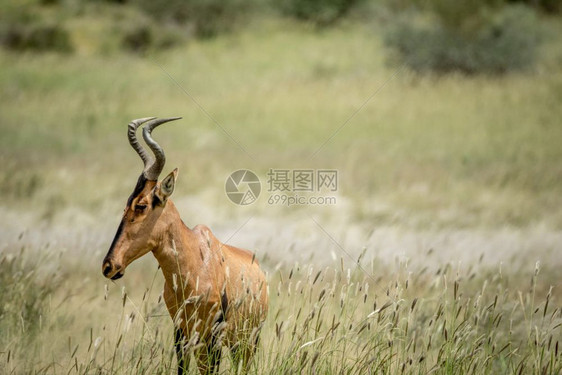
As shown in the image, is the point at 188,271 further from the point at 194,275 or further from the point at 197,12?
the point at 197,12

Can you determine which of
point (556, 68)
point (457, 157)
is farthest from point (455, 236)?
point (556, 68)

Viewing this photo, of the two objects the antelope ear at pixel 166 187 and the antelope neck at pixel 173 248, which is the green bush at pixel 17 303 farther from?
the antelope ear at pixel 166 187

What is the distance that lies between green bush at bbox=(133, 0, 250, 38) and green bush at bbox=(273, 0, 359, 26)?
4300 millimetres

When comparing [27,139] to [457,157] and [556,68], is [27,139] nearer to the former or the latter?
[457,157]

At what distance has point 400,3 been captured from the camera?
120 feet

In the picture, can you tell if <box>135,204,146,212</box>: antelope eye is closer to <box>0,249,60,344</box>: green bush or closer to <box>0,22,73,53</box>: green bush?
<box>0,249,60,344</box>: green bush

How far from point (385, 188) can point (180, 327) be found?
10573mm

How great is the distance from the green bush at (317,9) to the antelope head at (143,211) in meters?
35.9

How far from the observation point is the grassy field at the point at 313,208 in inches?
179

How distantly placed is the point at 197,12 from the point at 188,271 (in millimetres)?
34490

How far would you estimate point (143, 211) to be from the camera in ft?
12.6

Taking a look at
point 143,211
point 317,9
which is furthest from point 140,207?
point 317,9

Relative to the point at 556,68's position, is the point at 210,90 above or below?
below

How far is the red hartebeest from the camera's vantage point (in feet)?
12.5
